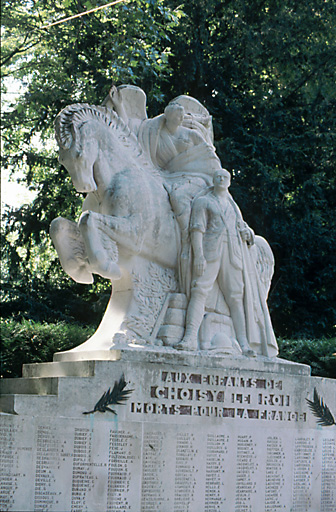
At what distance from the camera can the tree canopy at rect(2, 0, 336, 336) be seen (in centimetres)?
1712

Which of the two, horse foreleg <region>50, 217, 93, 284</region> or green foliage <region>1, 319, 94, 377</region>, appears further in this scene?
green foliage <region>1, 319, 94, 377</region>

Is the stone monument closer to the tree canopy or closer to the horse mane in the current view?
the horse mane

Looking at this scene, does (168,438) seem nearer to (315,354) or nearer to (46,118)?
(315,354)

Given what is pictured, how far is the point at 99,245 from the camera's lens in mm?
7898

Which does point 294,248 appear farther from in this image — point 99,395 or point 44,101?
point 99,395

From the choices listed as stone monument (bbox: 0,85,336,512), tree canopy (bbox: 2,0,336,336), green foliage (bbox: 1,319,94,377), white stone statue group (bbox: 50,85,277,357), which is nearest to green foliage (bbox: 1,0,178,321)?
tree canopy (bbox: 2,0,336,336)

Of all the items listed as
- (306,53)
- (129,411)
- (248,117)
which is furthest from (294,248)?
(129,411)

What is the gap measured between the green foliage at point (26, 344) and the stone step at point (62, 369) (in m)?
3.44

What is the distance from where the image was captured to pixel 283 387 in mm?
8508

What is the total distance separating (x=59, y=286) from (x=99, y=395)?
A: 1085 centimetres

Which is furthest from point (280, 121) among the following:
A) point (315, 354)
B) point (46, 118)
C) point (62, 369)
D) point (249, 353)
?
point (62, 369)

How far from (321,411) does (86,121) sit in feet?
13.0

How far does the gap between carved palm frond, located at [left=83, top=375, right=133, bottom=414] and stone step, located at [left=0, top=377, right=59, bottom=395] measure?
41 centimetres

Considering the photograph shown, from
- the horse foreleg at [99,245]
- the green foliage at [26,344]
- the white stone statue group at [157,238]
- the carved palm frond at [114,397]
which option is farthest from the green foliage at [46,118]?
the carved palm frond at [114,397]
